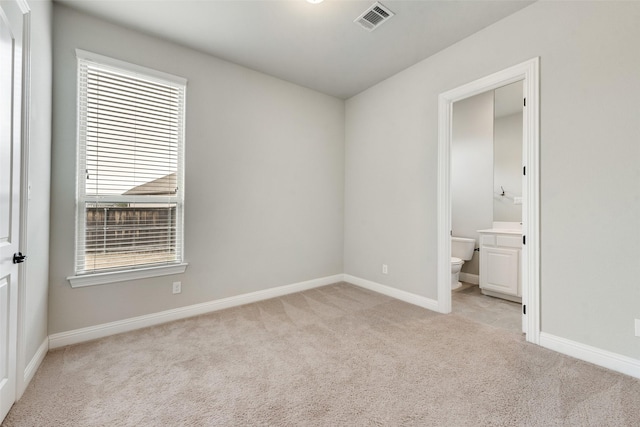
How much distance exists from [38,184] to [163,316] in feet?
4.92

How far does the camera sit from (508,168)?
4.25 metres

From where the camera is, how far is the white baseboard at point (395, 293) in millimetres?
3041

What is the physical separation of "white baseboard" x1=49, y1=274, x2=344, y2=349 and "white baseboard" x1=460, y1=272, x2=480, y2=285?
2.36 meters

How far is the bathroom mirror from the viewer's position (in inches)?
162

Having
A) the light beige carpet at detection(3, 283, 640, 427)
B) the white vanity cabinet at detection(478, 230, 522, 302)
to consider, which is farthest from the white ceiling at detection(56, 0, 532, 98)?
the light beige carpet at detection(3, 283, 640, 427)

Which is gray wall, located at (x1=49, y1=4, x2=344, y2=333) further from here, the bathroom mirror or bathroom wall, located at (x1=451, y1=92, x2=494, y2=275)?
the bathroom mirror

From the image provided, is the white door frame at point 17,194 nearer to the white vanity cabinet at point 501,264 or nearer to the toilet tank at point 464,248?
the white vanity cabinet at point 501,264

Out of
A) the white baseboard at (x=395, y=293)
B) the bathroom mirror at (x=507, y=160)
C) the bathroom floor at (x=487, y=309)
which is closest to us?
the bathroom floor at (x=487, y=309)

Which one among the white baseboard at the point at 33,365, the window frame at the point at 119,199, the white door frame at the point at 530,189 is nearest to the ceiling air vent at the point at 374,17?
the white door frame at the point at 530,189

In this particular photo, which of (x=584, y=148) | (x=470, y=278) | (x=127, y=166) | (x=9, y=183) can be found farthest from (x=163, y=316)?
(x=470, y=278)

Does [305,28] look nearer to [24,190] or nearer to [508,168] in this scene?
[24,190]

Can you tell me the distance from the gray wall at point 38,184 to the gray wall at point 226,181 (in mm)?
122

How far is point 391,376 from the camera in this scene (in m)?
1.83

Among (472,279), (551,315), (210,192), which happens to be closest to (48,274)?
(210,192)
